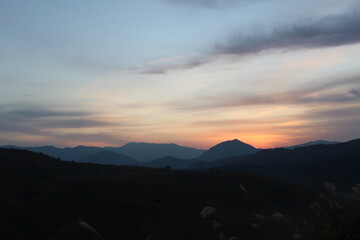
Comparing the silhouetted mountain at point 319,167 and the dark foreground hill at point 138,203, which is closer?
the dark foreground hill at point 138,203

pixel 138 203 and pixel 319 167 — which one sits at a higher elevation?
pixel 319 167

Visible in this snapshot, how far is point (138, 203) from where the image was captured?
43.5 metres

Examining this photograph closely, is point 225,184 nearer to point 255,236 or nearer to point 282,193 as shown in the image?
point 282,193

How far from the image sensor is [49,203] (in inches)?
1708

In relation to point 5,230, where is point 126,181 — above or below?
above

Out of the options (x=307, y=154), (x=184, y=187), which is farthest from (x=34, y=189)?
(x=307, y=154)

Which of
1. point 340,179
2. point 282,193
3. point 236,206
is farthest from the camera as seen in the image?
point 340,179

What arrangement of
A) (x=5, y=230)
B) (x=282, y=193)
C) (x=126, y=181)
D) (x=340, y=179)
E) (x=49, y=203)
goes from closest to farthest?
(x=5, y=230), (x=49, y=203), (x=126, y=181), (x=282, y=193), (x=340, y=179)

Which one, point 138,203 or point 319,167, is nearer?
point 138,203

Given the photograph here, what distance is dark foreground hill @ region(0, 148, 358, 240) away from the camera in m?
35.5

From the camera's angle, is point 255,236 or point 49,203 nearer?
point 255,236

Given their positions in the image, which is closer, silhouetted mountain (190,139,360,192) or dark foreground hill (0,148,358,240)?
dark foreground hill (0,148,358,240)

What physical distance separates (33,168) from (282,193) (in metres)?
43.4

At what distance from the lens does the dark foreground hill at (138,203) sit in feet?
116
